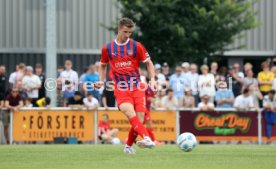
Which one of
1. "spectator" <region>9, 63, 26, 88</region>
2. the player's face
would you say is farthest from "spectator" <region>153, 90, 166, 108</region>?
the player's face

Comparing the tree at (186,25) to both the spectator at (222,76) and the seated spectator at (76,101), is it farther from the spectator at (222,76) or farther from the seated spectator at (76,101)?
the seated spectator at (76,101)

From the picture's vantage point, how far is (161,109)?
84.3ft

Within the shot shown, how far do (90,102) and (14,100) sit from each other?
2262mm

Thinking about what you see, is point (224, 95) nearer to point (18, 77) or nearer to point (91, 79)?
point (91, 79)

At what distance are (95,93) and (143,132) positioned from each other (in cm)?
1121

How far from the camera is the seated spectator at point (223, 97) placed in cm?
2620

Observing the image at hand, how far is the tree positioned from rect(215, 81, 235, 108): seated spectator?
13.1 feet

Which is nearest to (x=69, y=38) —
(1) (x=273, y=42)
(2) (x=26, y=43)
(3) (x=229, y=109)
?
(2) (x=26, y=43)

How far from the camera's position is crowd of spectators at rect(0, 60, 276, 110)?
25766 mm

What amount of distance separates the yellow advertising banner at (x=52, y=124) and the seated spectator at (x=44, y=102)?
0.24 m

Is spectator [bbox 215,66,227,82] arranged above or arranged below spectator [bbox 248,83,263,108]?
above

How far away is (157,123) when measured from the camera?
25.6 metres

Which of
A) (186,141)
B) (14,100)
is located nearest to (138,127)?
(186,141)

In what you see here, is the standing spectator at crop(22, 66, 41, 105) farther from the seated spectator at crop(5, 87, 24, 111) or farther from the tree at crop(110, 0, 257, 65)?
the tree at crop(110, 0, 257, 65)
